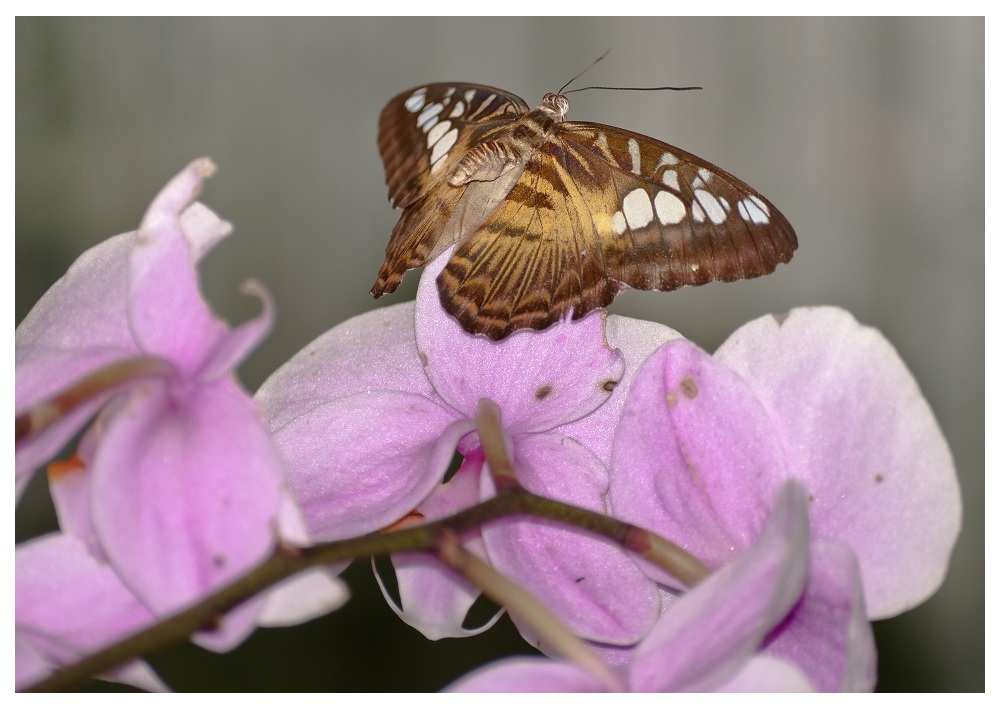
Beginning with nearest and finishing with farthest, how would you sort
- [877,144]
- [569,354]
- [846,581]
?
1. [846,581]
2. [569,354]
3. [877,144]

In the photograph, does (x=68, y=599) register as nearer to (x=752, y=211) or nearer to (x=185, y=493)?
(x=185, y=493)

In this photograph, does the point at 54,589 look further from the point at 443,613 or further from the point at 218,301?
the point at 218,301

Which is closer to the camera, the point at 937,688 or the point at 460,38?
the point at 937,688

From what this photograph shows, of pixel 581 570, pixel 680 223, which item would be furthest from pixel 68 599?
pixel 680 223

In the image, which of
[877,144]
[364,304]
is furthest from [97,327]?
[877,144]

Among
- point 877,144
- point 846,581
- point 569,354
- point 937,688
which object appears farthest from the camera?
point 877,144

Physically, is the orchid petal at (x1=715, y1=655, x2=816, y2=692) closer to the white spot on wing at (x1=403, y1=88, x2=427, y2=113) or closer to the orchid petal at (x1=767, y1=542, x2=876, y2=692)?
the orchid petal at (x1=767, y1=542, x2=876, y2=692)

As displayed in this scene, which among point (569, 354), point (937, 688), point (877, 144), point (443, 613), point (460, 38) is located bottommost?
point (937, 688)

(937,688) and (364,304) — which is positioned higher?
(364,304)
